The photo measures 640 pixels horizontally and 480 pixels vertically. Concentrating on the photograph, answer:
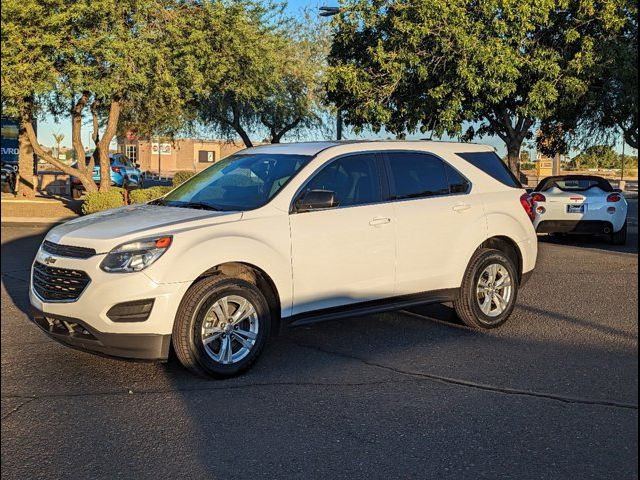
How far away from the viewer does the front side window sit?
595 centimetres

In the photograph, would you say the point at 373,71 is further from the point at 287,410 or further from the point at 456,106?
the point at 287,410

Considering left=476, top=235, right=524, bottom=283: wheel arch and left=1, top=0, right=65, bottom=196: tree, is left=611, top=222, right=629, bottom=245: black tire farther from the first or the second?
left=1, top=0, right=65, bottom=196: tree

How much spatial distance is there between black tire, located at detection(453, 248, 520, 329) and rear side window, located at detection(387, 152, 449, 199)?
747 mm

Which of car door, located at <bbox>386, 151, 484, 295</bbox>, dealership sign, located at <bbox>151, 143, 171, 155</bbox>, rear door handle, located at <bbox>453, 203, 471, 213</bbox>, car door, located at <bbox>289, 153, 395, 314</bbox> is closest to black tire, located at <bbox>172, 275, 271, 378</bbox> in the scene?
car door, located at <bbox>289, 153, 395, 314</bbox>

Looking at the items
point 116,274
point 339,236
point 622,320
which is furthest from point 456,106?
point 116,274

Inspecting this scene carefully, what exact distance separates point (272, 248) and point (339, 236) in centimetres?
64

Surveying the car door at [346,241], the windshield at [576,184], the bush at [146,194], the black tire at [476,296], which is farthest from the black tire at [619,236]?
the bush at [146,194]

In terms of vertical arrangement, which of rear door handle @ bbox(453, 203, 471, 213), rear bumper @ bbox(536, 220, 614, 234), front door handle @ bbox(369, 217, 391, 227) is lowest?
rear bumper @ bbox(536, 220, 614, 234)

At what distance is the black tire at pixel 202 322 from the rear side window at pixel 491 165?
295cm

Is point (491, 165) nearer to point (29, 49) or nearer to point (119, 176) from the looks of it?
point (29, 49)

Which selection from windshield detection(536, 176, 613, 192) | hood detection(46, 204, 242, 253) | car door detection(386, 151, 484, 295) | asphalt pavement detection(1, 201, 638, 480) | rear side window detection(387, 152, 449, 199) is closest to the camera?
asphalt pavement detection(1, 201, 638, 480)

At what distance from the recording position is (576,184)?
1391 cm

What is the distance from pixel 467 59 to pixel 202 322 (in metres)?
14.4

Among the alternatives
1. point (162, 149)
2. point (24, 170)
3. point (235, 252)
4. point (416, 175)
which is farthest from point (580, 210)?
point (162, 149)
